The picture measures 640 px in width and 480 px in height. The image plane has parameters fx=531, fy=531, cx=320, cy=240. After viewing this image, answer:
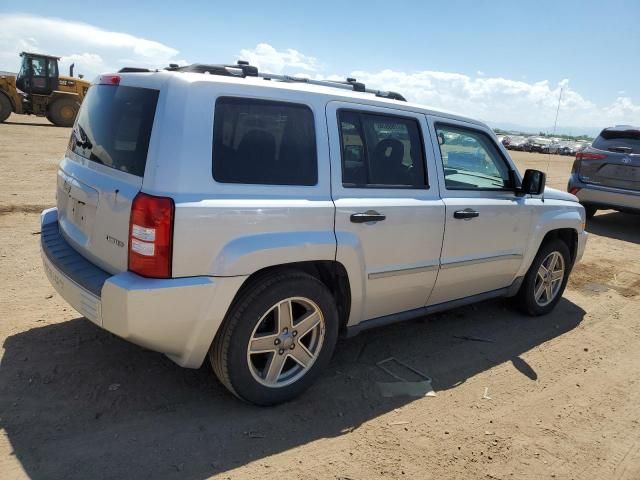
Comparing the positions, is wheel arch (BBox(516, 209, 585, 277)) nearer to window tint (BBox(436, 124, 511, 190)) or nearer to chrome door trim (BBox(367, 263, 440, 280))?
window tint (BBox(436, 124, 511, 190))

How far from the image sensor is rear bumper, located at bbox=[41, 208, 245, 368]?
2.62 metres

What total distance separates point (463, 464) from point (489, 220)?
6.48ft

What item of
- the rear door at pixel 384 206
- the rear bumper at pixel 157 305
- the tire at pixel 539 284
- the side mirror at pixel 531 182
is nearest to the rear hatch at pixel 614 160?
the tire at pixel 539 284

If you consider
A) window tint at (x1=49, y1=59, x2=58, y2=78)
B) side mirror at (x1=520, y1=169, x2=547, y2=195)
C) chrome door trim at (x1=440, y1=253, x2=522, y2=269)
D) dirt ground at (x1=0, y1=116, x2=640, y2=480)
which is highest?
window tint at (x1=49, y1=59, x2=58, y2=78)

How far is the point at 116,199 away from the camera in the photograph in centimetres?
277

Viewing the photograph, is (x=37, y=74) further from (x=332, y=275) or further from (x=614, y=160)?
(x=332, y=275)

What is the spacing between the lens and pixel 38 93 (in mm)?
22297

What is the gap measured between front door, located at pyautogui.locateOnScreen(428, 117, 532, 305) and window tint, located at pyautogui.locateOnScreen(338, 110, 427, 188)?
0.24 metres

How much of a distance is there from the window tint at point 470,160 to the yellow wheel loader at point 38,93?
2187 cm

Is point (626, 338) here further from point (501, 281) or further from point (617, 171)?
point (617, 171)

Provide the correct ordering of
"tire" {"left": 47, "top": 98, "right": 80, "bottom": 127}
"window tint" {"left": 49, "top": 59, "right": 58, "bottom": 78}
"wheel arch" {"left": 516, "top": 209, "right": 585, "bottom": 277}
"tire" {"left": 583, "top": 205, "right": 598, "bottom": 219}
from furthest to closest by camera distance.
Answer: "tire" {"left": 47, "top": 98, "right": 80, "bottom": 127} → "window tint" {"left": 49, "top": 59, "right": 58, "bottom": 78} → "tire" {"left": 583, "top": 205, "right": 598, "bottom": 219} → "wheel arch" {"left": 516, "top": 209, "right": 585, "bottom": 277}

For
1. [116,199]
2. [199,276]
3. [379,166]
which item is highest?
[379,166]

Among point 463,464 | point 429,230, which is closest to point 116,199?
point 429,230

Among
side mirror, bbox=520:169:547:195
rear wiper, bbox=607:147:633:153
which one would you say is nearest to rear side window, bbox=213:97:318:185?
side mirror, bbox=520:169:547:195
